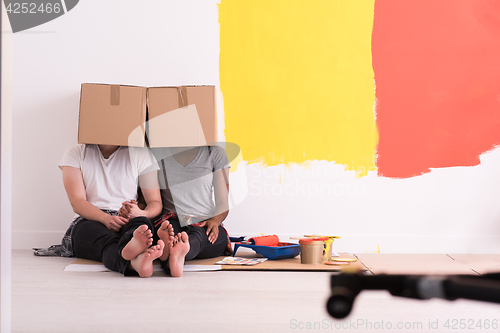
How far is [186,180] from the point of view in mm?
1860

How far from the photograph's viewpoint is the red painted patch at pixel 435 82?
2166 mm

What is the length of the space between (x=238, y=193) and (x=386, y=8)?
125cm

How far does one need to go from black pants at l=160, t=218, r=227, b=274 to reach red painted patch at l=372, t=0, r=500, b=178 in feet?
3.11

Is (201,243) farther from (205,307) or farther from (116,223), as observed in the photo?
(205,307)

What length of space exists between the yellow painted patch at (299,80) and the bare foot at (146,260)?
93cm

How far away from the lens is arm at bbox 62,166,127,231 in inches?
63.1

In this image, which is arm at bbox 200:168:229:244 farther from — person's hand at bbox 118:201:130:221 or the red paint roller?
person's hand at bbox 118:201:130:221

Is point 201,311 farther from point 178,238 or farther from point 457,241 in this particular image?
point 457,241

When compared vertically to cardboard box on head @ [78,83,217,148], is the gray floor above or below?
below

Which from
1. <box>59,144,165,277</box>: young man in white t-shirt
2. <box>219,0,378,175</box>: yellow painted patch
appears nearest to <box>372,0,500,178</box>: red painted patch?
<box>219,0,378,175</box>: yellow painted patch

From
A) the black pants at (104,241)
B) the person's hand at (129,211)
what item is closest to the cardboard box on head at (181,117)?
the person's hand at (129,211)

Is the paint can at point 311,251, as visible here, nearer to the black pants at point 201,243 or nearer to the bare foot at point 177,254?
the black pants at point 201,243

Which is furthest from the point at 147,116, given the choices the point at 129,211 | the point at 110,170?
the point at 129,211

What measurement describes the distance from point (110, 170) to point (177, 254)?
62 centimetres
